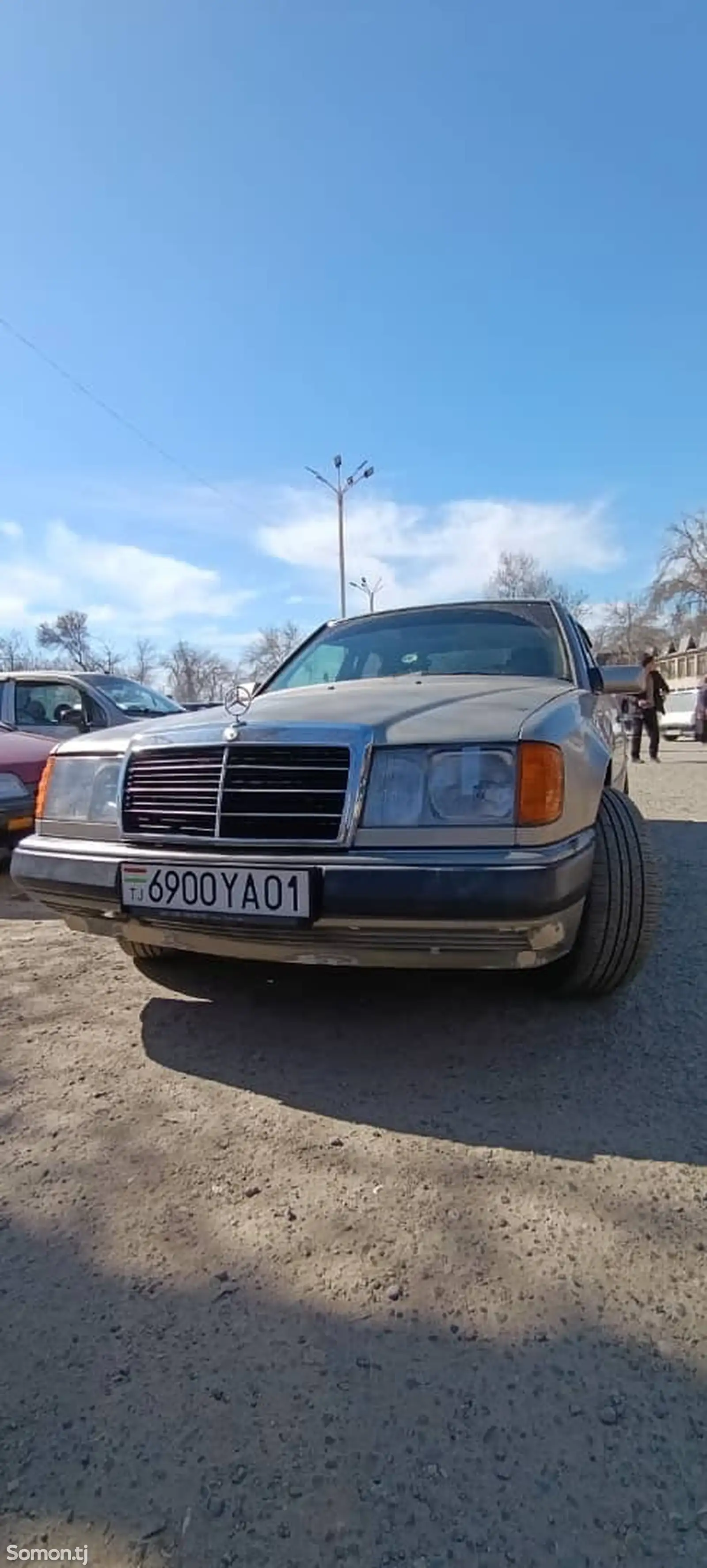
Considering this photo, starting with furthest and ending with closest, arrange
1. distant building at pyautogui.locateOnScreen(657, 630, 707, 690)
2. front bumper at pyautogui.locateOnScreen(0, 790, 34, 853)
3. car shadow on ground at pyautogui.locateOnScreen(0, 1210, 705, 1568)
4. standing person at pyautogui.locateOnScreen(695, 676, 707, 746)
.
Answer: distant building at pyautogui.locateOnScreen(657, 630, 707, 690), standing person at pyautogui.locateOnScreen(695, 676, 707, 746), front bumper at pyautogui.locateOnScreen(0, 790, 34, 853), car shadow on ground at pyautogui.locateOnScreen(0, 1210, 705, 1568)

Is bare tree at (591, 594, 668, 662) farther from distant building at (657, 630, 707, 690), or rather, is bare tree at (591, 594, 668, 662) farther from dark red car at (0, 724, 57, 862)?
dark red car at (0, 724, 57, 862)

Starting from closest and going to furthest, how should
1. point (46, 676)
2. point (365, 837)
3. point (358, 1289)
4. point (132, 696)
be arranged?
point (358, 1289), point (365, 837), point (46, 676), point (132, 696)

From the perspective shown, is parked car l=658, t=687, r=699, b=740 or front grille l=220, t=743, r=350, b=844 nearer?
front grille l=220, t=743, r=350, b=844

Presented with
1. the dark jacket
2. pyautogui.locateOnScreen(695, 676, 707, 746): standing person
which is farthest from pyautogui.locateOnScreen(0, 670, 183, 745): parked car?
pyautogui.locateOnScreen(695, 676, 707, 746): standing person

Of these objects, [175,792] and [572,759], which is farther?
[175,792]

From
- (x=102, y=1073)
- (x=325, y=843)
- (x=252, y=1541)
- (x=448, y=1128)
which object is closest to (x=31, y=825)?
(x=102, y=1073)

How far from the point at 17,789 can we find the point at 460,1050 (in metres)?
3.46

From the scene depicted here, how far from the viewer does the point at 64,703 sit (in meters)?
7.19

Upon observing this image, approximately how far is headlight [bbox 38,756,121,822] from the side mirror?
6.83ft

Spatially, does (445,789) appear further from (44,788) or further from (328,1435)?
(44,788)

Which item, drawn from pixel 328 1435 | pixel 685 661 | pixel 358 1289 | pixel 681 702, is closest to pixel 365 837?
pixel 358 1289

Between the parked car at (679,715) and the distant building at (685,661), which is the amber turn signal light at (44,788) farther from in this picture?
the distant building at (685,661)

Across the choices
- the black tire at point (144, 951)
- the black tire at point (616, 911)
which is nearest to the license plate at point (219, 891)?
the black tire at point (144, 951)

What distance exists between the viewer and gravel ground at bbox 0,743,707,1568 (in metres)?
1.04
